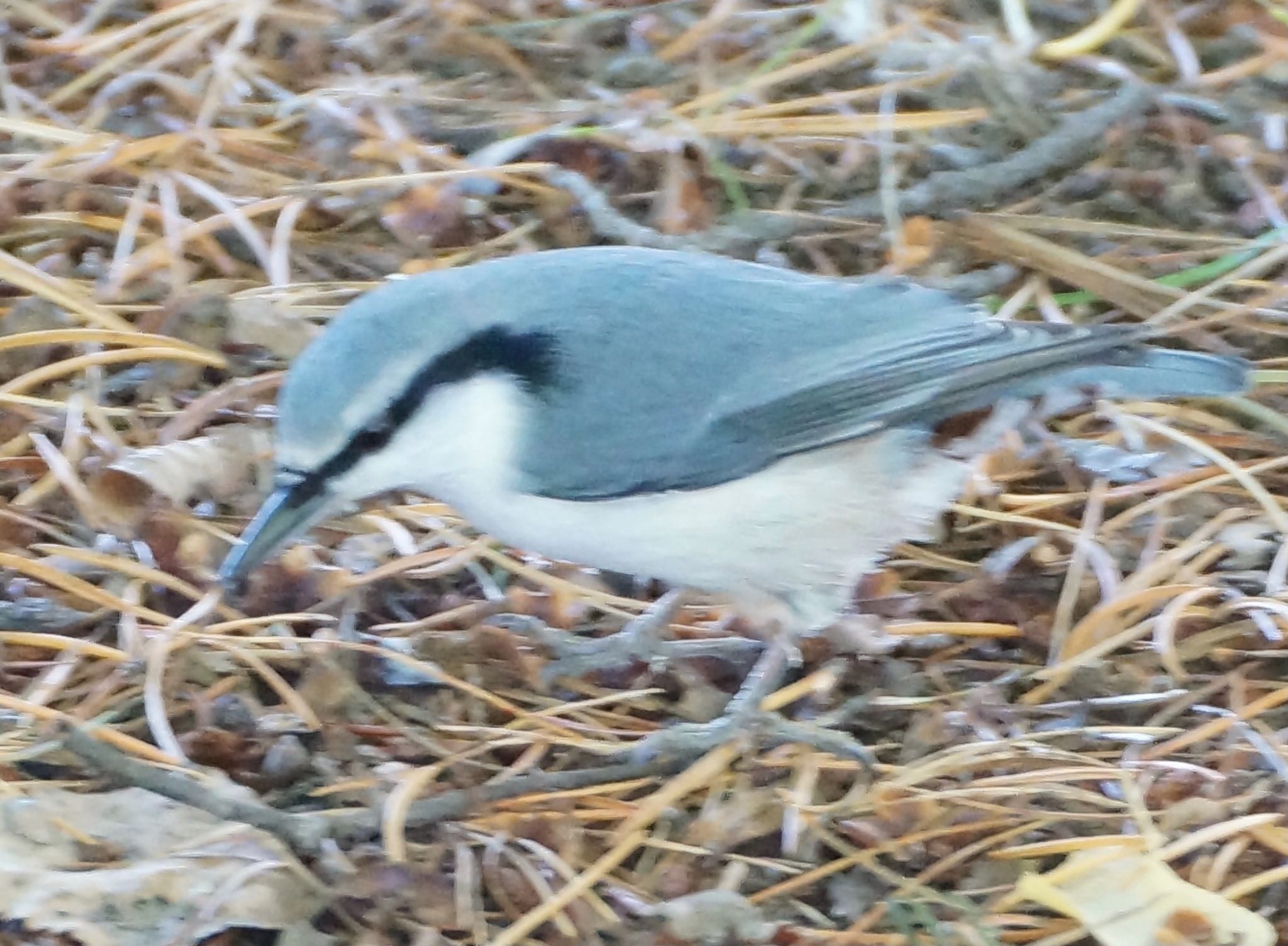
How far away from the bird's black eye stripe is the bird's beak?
0.03 meters

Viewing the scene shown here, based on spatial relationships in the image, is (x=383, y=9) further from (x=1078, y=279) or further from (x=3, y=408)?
(x=1078, y=279)

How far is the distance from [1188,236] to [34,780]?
5.49 ft

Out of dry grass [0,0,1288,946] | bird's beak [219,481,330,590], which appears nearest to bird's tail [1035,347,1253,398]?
dry grass [0,0,1288,946]

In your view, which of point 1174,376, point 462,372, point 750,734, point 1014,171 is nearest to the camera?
point 462,372

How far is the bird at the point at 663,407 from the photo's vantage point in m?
1.33

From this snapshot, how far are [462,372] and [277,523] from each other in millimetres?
229

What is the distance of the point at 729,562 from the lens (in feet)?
4.74

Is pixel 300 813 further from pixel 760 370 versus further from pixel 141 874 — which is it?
pixel 760 370

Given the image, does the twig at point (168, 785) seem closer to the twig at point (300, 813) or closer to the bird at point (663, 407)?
the twig at point (300, 813)

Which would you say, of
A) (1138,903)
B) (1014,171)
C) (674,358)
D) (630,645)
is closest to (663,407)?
(674,358)

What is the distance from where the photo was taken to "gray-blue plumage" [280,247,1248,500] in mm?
1312

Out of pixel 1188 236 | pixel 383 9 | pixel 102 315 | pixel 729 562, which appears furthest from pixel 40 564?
pixel 1188 236

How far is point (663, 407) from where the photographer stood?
4.68 ft

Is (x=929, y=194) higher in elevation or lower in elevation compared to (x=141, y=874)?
higher
